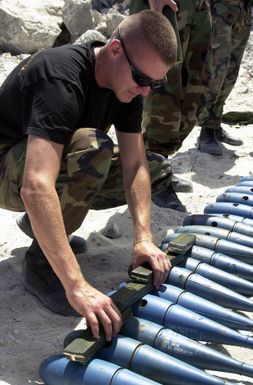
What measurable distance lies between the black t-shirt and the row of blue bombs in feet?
2.47

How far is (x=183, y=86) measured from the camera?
458cm

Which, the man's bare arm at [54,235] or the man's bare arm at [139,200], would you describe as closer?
the man's bare arm at [54,235]

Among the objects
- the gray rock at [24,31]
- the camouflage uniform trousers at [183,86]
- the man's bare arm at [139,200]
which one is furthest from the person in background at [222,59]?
the gray rock at [24,31]

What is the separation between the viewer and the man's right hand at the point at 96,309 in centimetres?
232

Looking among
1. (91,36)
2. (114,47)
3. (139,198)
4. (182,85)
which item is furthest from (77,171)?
(91,36)

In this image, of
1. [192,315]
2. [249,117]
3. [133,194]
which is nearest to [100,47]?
[133,194]

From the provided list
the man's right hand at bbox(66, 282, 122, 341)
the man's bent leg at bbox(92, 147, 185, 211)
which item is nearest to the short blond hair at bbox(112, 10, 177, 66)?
the man's bent leg at bbox(92, 147, 185, 211)

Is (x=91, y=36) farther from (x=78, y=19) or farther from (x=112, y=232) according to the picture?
(x=112, y=232)

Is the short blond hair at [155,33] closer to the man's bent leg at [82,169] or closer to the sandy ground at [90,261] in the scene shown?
the man's bent leg at [82,169]

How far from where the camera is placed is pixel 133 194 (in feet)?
10.4

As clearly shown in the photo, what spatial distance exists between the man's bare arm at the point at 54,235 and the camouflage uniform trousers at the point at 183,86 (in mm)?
1820

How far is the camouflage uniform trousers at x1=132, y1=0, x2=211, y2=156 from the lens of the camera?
4.37m

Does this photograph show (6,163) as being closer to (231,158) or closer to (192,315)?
(192,315)

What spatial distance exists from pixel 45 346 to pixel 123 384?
689mm
